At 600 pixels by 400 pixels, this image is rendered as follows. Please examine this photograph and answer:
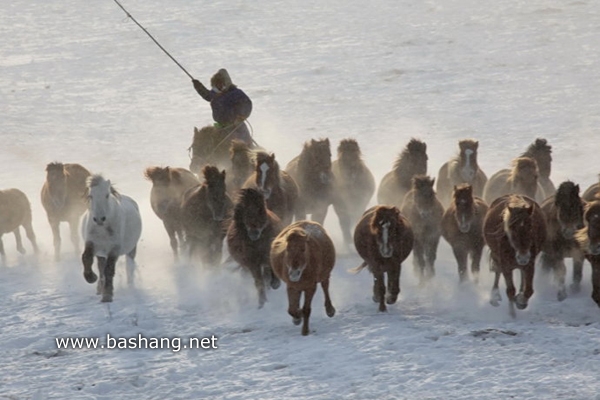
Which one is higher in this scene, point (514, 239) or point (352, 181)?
point (352, 181)

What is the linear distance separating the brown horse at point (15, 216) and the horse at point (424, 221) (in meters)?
6.29

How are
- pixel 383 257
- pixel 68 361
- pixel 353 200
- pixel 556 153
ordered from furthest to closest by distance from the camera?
1. pixel 556 153
2. pixel 353 200
3. pixel 383 257
4. pixel 68 361

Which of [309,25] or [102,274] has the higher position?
[309,25]

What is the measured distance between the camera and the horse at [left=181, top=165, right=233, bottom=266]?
51.0ft

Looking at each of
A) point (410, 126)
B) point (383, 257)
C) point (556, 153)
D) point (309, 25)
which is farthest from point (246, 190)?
point (309, 25)

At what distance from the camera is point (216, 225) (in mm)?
15859

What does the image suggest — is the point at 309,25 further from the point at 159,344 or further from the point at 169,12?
the point at 159,344

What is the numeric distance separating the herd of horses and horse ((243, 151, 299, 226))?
0.07 ft

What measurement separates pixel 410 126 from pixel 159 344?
51.3ft

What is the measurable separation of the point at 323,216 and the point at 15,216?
4.86 meters

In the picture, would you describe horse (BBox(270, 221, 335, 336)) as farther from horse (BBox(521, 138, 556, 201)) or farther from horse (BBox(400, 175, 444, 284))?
horse (BBox(521, 138, 556, 201))

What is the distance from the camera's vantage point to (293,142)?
2669cm

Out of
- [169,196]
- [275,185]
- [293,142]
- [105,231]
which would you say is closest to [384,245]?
[275,185]

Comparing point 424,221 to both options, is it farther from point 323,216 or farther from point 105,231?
point 105,231
